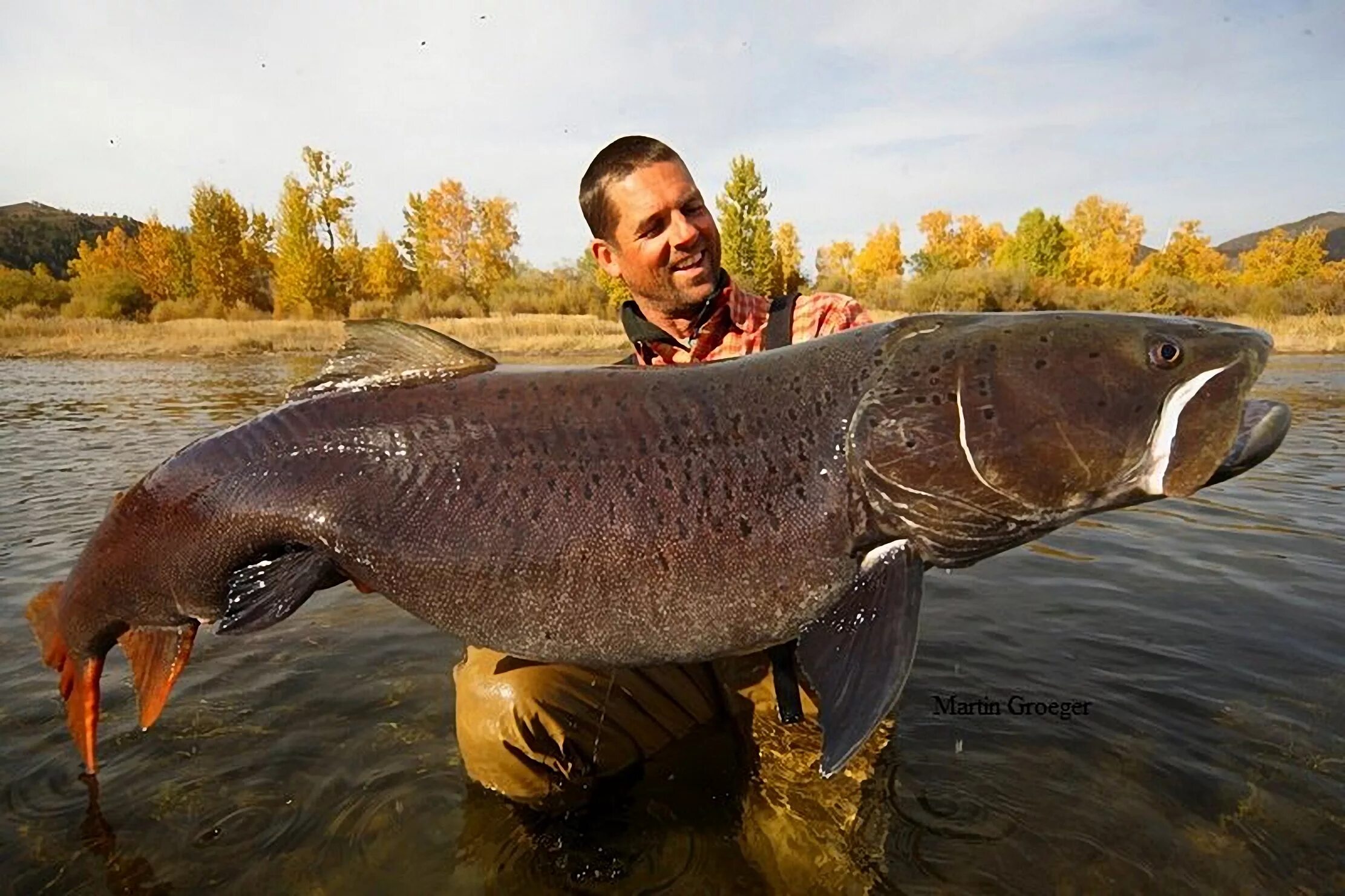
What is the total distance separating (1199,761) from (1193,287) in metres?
46.7

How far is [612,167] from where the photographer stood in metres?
3.64

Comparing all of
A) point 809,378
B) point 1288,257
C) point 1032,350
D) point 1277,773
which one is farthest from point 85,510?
point 1288,257

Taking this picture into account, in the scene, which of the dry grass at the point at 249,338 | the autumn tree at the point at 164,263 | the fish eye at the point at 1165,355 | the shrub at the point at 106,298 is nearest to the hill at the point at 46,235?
the autumn tree at the point at 164,263

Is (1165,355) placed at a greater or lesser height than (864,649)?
greater

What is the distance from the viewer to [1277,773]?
3242 mm

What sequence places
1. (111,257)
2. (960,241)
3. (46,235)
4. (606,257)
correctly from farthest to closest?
(46,235), (960,241), (111,257), (606,257)

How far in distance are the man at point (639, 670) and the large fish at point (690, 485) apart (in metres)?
0.67

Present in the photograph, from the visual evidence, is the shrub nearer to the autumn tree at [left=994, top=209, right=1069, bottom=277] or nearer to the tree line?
the tree line

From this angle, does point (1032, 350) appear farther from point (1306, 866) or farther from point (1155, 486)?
point (1306, 866)

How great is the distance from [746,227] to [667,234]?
36617mm

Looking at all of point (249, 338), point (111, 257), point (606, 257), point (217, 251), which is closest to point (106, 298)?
point (217, 251)

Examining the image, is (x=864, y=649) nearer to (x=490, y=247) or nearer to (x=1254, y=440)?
(x=1254, y=440)

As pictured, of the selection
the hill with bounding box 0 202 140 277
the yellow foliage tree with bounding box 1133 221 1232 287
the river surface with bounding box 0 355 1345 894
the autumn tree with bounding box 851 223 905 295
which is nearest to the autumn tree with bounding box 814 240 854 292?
the autumn tree with bounding box 851 223 905 295

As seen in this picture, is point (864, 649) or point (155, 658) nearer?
point (864, 649)
